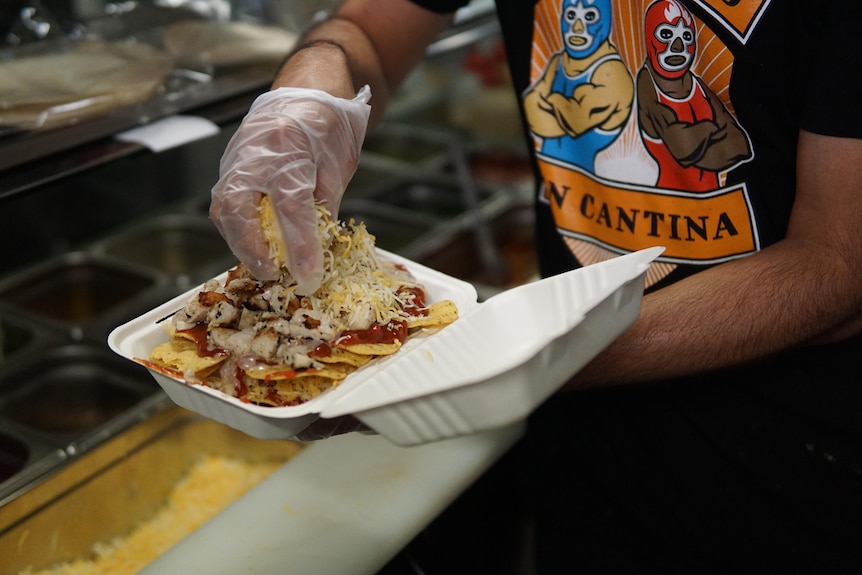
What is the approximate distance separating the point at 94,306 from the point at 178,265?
0.32m

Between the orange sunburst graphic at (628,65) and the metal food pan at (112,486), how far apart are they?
2.98 feet

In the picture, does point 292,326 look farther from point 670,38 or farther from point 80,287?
point 80,287

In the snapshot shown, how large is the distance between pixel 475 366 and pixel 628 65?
0.71m

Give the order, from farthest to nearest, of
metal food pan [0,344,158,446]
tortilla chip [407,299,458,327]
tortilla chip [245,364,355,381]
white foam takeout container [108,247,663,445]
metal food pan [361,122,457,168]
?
metal food pan [361,122,457,168] → metal food pan [0,344,158,446] → tortilla chip [407,299,458,327] → tortilla chip [245,364,355,381] → white foam takeout container [108,247,663,445]

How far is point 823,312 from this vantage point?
124 centimetres

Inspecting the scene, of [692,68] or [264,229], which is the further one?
[692,68]

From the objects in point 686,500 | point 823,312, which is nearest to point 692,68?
point 823,312

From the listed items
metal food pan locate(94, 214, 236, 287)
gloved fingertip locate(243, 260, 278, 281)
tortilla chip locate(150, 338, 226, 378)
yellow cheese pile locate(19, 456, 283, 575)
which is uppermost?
gloved fingertip locate(243, 260, 278, 281)

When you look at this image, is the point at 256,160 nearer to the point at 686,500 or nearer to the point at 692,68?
the point at 692,68

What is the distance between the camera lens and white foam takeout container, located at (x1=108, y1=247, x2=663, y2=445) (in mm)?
919

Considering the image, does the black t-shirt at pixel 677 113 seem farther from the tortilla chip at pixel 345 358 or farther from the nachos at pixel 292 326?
the tortilla chip at pixel 345 358

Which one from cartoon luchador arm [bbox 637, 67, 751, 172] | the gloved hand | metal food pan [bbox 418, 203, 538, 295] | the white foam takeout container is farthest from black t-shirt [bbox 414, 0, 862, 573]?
metal food pan [bbox 418, 203, 538, 295]

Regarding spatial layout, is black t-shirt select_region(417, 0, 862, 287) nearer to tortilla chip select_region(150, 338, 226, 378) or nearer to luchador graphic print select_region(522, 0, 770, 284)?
luchador graphic print select_region(522, 0, 770, 284)

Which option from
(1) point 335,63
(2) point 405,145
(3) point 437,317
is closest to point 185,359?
(3) point 437,317
